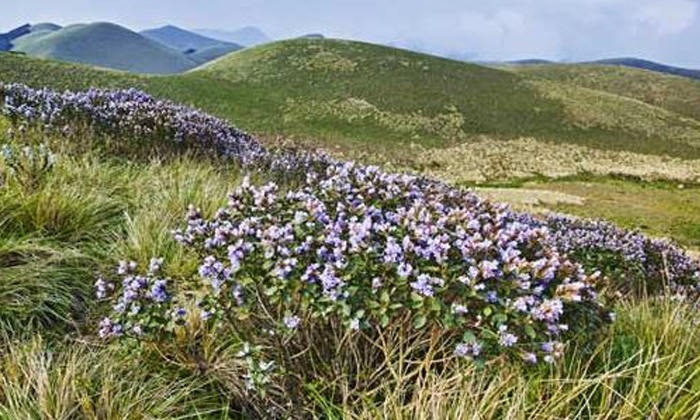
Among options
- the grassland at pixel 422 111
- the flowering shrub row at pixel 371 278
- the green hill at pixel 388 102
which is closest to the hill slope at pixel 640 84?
the green hill at pixel 388 102

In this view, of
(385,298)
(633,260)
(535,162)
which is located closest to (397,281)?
(385,298)

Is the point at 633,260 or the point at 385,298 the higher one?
the point at 385,298

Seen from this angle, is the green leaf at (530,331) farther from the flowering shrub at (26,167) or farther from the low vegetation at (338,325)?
the flowering shrub at (26,167)

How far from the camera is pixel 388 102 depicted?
6588cm

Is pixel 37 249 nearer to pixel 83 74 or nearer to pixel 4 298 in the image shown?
pixel 4 298

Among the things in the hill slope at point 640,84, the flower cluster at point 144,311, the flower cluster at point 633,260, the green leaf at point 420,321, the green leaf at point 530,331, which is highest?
the hill slope at point 640,84

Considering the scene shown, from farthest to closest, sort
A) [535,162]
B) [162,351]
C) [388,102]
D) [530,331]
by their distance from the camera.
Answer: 1. [388,102]
2. [535,162]
3. [162,351]
4. [530,331]

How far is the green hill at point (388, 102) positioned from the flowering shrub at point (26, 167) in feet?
131

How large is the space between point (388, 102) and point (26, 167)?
6147 centimetres

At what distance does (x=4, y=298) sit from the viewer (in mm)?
3988

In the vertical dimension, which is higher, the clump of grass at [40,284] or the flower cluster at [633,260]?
the clump of grass at [40,284]

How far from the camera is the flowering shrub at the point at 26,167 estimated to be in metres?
5.52

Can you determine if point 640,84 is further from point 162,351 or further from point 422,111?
point 162,351

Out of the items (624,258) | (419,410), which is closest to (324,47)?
(624,258)
